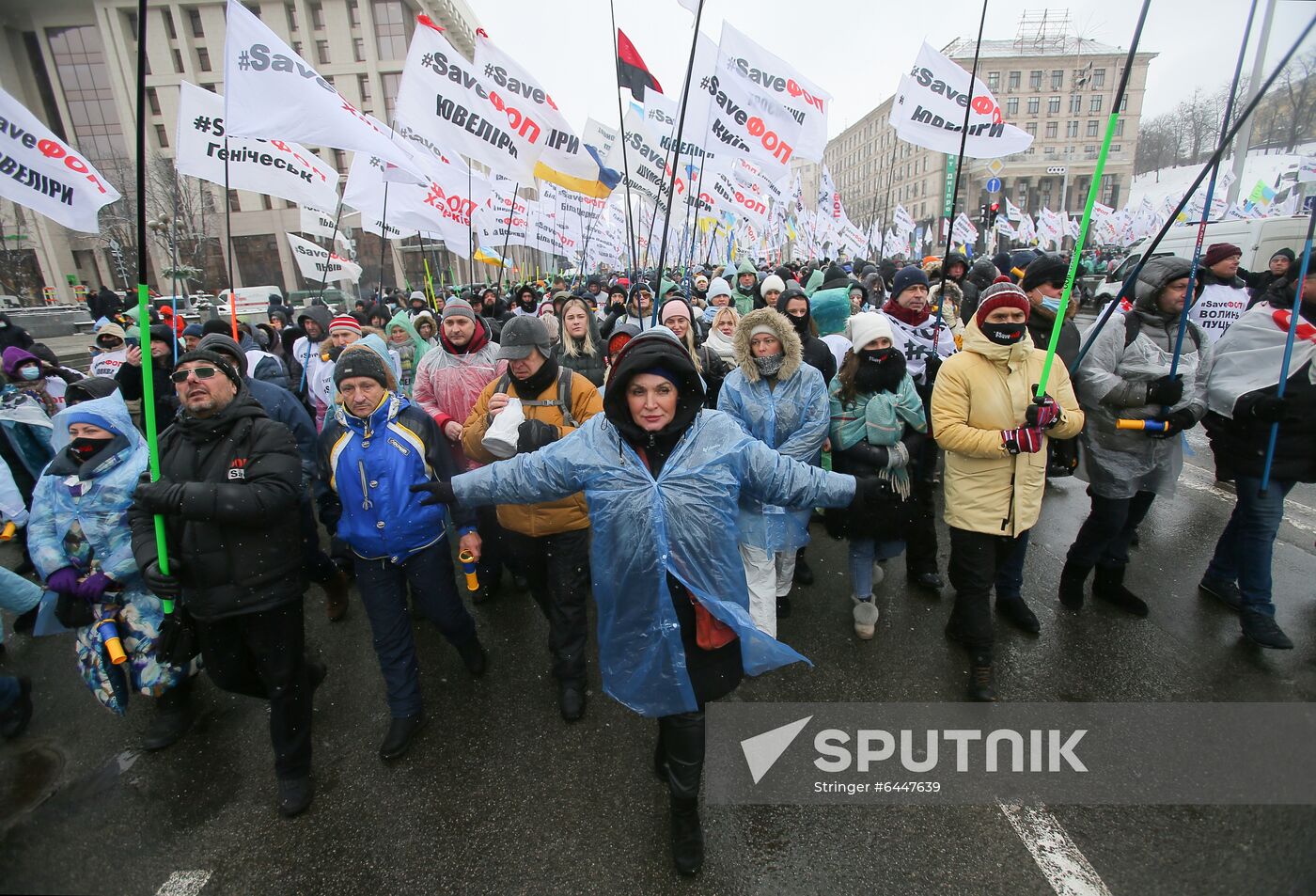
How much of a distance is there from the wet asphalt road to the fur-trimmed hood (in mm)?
1709

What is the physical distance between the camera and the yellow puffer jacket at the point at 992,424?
314 centimetres

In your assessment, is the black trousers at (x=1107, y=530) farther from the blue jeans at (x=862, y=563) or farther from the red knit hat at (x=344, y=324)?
the red knit hat at (x=344, y=324)

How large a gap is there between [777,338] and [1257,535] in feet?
9.93

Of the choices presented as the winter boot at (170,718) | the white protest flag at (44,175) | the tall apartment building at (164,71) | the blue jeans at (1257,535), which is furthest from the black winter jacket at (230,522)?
the tall apartment building at (164,71)

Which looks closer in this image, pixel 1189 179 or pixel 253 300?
pixel 1189 179

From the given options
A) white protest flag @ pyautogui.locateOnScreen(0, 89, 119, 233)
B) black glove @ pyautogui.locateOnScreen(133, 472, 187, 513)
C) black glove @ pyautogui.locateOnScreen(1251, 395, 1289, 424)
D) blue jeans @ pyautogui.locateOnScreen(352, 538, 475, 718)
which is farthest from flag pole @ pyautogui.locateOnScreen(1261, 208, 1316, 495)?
white protest flag @ pyautogui.locateOnScreen(0, 89, 119, 233)

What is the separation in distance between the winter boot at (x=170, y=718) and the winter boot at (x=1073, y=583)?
536 cm

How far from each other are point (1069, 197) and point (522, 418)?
88103 mm

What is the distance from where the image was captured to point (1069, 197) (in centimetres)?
7031

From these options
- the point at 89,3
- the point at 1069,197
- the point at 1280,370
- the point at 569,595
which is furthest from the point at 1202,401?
the point at 1069,197

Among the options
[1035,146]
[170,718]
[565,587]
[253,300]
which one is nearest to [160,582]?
[170,718]

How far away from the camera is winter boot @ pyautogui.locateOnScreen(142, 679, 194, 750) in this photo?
10.3 ft

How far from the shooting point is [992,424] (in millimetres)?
3154

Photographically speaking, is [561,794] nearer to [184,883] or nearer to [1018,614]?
[184,883]
